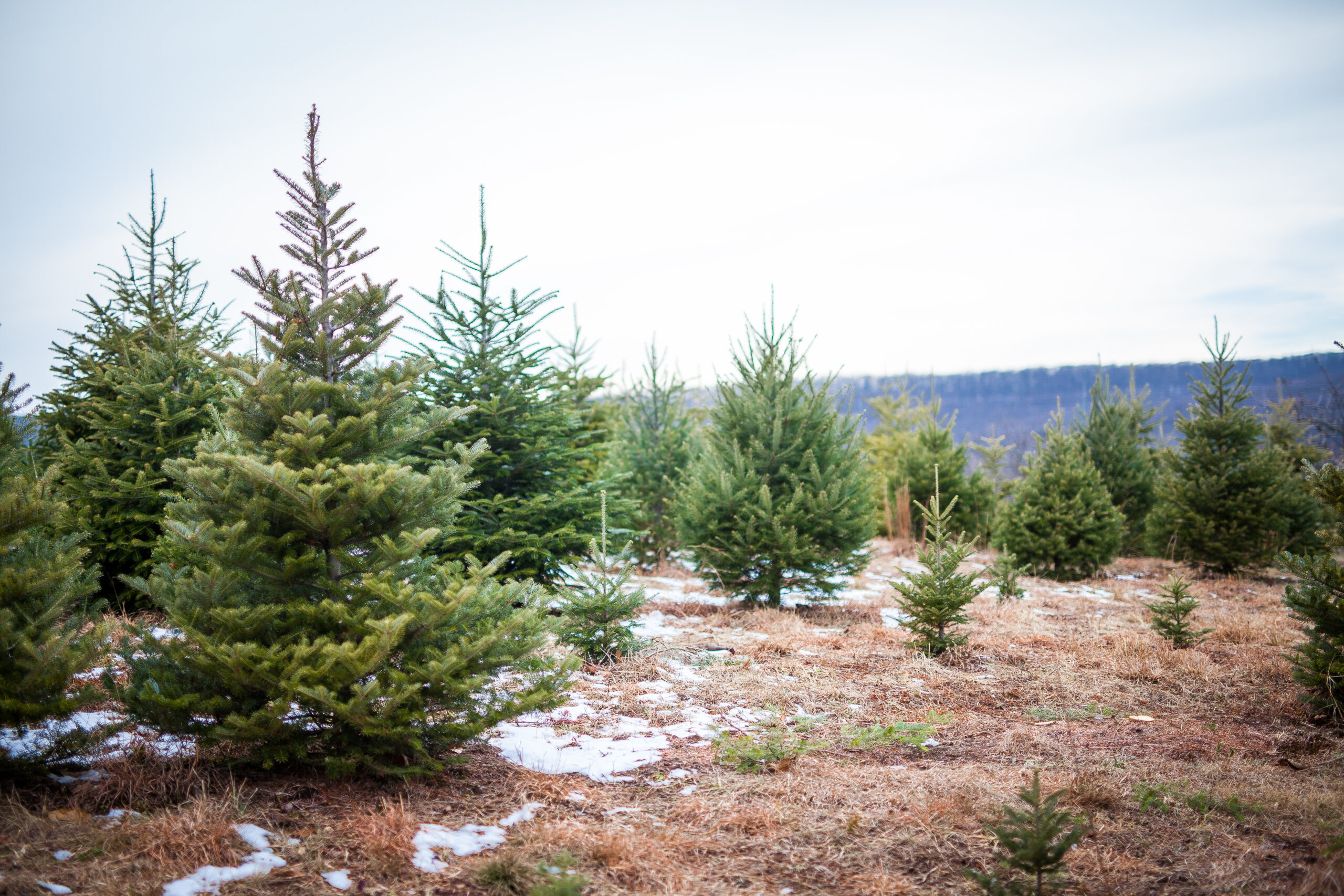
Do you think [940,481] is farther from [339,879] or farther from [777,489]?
[339,879]

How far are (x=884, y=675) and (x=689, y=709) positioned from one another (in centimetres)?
197

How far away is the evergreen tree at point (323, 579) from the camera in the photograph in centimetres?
312

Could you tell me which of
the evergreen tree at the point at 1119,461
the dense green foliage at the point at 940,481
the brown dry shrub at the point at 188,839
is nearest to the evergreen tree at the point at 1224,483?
the evergreen tree at the point at 1119,461

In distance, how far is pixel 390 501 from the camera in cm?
348

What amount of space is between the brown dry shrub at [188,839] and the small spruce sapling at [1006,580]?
8732 mm

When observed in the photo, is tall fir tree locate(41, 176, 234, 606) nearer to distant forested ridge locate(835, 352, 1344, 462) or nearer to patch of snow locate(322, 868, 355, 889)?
patch of snow locate(322, 868, 355, 889)

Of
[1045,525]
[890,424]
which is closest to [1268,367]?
[890,424]

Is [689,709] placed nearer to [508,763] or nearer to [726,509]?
[508,763]

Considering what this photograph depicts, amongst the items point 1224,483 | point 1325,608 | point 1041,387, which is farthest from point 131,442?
point 1041,387

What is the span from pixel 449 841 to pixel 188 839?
103cm

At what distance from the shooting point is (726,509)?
8.41 metres

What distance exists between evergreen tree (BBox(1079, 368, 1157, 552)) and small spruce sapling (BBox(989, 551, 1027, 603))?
6708 mm

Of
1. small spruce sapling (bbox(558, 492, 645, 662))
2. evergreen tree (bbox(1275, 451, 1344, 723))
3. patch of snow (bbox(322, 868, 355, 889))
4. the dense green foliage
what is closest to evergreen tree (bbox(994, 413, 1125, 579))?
the dense green foliage

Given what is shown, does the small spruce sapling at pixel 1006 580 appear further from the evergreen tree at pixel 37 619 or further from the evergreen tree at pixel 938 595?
the evergreen tree at pixel 37 619
